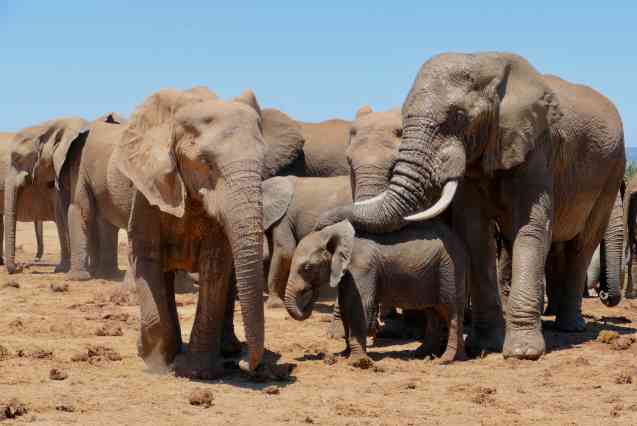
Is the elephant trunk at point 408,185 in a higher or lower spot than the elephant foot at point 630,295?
higher

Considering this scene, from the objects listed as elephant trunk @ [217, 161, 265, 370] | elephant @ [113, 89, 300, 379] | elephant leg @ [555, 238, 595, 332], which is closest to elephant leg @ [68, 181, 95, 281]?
elephant leg @ [555, 238, 595, 332]

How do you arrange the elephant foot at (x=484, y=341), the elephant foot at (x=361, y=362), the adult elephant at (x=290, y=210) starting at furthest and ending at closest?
1. the adult elephant at (x=290, y=210)
2. the elephant foot at (x=484, y=341)
3. the elephant foot at (x=361, y=362)

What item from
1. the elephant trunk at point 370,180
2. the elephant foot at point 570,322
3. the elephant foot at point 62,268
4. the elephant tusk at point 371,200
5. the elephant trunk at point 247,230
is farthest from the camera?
the elephant foot at point 62,268

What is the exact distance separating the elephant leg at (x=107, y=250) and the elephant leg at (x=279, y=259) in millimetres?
4351

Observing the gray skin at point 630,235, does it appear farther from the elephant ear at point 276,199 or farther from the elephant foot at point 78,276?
the elephant foot at point 78,276

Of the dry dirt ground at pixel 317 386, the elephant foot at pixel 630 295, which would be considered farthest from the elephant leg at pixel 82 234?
the elephant foot at pixel 630 295

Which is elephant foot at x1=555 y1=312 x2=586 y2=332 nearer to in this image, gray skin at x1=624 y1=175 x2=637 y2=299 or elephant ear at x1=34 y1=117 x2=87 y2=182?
gray skin at x1=624 y1=175 x2=637 y2=299

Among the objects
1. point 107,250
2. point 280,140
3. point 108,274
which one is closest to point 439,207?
point 280,140

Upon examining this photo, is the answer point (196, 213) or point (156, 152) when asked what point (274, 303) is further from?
point (156, 152)

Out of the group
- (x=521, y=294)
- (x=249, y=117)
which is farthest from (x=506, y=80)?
(x=249, y=117)

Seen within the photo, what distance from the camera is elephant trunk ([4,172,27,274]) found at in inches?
593

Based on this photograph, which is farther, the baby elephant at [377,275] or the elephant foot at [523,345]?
the elephant foot at [523,345]

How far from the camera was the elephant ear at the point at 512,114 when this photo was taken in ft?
26.1

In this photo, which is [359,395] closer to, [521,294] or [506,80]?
[521,294]
